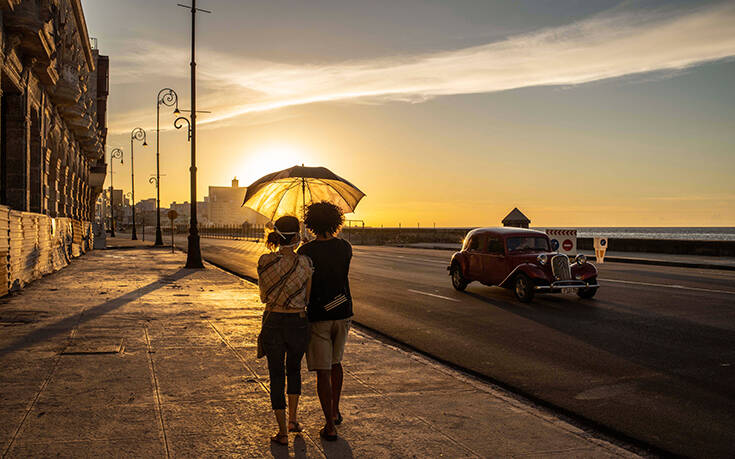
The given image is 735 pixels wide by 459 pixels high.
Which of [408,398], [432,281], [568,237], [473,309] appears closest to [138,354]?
[408,398]

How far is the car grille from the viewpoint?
14125mm

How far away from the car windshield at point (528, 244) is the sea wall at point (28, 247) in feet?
38.5

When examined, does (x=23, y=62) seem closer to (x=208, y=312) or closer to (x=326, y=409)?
(x=208, y=312)

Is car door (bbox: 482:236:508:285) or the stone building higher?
the stone building

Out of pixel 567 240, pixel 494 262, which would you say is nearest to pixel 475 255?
pixel 494 262

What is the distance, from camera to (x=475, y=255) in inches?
628

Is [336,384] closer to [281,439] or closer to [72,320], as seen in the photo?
[281,439]

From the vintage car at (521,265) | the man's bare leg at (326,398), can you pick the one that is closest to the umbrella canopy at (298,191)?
the man's bare leg at (326,398)

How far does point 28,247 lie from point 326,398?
15.1 meters

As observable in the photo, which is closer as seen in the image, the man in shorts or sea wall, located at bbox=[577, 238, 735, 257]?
the man in shorts

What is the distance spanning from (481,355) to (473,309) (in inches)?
179

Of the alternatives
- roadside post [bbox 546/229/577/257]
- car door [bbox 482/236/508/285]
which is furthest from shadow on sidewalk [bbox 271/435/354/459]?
roadside post [bbox 546/229/577/257]

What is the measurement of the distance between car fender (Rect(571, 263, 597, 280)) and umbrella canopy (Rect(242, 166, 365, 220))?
839 centimetres

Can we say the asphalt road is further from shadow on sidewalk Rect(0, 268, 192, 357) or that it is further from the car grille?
shadow on sidewalk Rect(0, 268, 192, 357)
